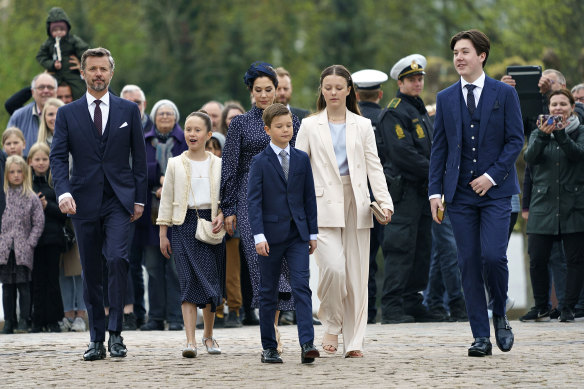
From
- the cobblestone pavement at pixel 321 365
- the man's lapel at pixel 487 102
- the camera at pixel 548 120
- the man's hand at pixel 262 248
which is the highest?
the camera at pixel 548 120

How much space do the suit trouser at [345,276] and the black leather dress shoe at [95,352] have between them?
1729 mm

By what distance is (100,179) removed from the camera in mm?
9977

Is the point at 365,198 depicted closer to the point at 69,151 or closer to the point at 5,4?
the point at 69,151

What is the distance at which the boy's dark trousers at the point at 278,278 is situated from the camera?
9.16 metres

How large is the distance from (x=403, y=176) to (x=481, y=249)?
12.8ft

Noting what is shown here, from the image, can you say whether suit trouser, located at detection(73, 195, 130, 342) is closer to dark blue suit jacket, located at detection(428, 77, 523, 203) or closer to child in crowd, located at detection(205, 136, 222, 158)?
dark blue suit jacket, located at detection(428, 77, 523, 203)

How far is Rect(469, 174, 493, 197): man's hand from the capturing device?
9.29 m

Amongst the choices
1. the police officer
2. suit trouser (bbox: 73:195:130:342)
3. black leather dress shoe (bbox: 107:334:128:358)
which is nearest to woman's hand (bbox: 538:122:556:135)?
the police officer

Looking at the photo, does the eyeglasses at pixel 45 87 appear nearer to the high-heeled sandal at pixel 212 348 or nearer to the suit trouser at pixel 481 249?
the high-heeled sandal at pixel 212 348

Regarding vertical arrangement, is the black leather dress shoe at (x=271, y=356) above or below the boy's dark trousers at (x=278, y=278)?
below

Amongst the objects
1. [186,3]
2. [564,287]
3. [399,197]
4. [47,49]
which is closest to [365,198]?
[399,197]

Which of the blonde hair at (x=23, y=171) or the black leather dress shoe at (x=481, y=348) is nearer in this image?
the black leather dress shoe at (x=481, y=348)

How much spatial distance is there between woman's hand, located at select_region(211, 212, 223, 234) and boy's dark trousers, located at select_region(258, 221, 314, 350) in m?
1.06

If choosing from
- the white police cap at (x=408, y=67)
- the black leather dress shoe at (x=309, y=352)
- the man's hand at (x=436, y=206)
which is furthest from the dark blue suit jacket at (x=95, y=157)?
the white police cap at (x=408, y=67)
